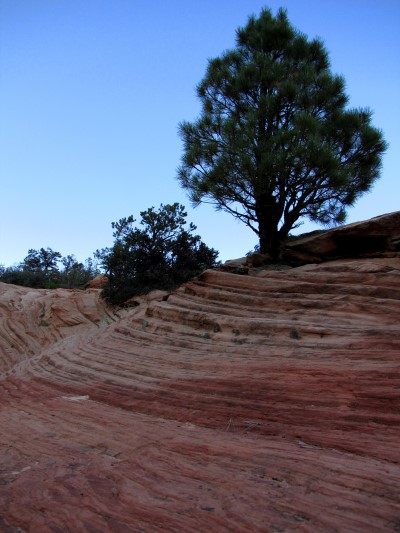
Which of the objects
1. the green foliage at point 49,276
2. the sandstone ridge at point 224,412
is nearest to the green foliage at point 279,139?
the sandstone ridge at point 224,412

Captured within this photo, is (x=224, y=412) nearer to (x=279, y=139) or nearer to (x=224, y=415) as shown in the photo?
(x=224, y=415)

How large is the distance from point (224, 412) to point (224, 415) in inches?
2.9

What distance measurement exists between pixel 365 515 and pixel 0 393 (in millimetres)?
7781

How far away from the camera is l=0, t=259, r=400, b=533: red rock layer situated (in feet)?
11.5

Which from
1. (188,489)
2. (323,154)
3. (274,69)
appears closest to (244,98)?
(274,69)

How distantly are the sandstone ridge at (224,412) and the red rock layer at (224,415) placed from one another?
22 millimetres

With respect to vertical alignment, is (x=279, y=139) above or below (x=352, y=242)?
above

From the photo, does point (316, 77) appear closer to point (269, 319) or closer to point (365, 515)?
point (269, 319)

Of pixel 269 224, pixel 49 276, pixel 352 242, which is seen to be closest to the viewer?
pixel 352 242

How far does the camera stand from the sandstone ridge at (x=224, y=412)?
11.5 feet

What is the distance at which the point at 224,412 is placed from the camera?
238 inches

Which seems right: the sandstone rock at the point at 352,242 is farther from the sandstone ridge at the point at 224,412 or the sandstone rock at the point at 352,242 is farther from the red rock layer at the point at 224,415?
the red rock layer at the point at 224,415

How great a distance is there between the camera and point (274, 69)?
1424cm

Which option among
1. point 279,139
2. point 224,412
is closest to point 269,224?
point 279,139
